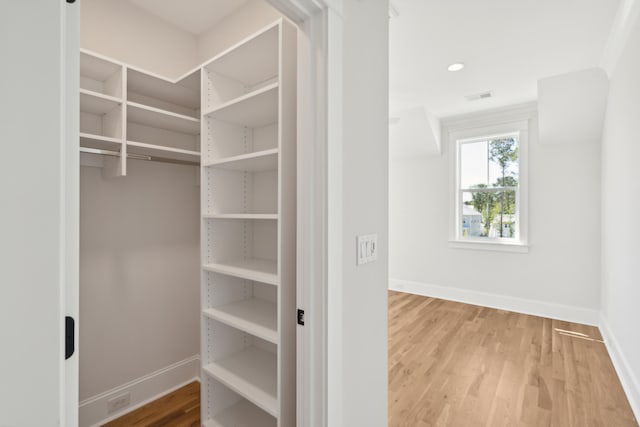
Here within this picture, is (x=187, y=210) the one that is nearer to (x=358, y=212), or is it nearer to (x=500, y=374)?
(x=358, y=212)

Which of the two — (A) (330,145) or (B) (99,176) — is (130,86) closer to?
(B) (99,176)

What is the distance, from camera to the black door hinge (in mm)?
567

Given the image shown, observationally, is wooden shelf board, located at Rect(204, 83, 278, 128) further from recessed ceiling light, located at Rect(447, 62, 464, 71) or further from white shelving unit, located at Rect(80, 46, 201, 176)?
recessed ceiling light, located at Rect(447, 62, 464, 71)

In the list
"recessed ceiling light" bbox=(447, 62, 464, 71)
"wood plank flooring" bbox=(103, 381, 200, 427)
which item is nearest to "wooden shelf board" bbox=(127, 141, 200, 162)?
"wood plank flooring" bbox=(103, 381, 200, 427)

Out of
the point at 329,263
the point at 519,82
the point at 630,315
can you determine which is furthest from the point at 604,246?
the point at 329,263

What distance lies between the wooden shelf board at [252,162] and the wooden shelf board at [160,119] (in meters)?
0.58

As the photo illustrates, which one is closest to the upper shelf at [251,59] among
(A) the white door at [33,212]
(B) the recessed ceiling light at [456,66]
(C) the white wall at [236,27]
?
(C) the white wall at [236,27]

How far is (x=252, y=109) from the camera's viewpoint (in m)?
1.63

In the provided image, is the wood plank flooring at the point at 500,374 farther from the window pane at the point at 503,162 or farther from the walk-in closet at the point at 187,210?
the window pane at the point at 503,162

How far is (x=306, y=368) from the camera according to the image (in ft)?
3.69

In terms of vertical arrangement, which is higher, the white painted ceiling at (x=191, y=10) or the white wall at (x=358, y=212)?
the white painted ceiling at (x=191, y=10)

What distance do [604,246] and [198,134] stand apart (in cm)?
426

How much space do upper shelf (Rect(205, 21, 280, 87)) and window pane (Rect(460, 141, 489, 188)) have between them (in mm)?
3642

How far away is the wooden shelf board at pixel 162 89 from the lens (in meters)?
1.90
